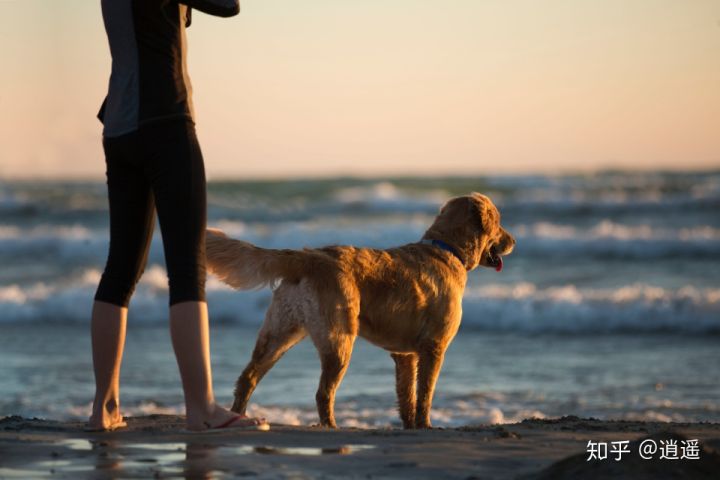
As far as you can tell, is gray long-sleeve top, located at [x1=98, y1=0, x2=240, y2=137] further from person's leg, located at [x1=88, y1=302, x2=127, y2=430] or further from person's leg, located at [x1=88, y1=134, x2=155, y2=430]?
person's leg, located at [x1=88, y1=302, x2=127, y2=430]

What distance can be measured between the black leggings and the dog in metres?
0.72

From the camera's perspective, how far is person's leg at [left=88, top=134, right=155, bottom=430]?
4.47 meters

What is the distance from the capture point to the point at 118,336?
14.9ft

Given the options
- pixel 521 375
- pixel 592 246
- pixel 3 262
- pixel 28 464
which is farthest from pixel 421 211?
pixel 28 464

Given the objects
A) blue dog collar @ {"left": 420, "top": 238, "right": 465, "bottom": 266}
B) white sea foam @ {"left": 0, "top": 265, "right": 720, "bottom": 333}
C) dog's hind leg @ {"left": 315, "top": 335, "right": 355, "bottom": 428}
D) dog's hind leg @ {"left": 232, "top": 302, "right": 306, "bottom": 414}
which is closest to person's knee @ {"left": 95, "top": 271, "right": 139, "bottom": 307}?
dog's hind leg @ {"left": 232, "top": 302, "right": 306, "bottom": 414}

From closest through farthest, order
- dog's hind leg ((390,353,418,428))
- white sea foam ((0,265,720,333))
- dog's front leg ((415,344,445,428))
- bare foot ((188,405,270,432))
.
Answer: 1. bare foot ((188,405,270,432))
2. dog's front leg ((415,344,445,428))
3. dog's hind leg ((390,353,418,428))
4. white sea foam ((0,265,720,333))

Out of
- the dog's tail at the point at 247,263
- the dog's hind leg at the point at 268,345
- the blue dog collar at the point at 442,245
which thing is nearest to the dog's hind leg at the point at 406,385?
the blue dog collar at the point at 442,245

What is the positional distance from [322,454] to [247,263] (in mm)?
1341

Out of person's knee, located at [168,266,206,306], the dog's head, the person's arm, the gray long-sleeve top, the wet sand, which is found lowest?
the wet sand

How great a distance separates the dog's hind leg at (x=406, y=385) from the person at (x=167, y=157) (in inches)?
58.0

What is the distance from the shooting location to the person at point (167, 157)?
423 centimetres

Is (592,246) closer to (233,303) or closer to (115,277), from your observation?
(233,303)

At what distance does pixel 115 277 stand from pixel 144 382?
14.9 ft

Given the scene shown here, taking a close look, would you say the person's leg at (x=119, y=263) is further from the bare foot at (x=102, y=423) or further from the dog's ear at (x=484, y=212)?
the dog's ear at (x=484, y=212)
